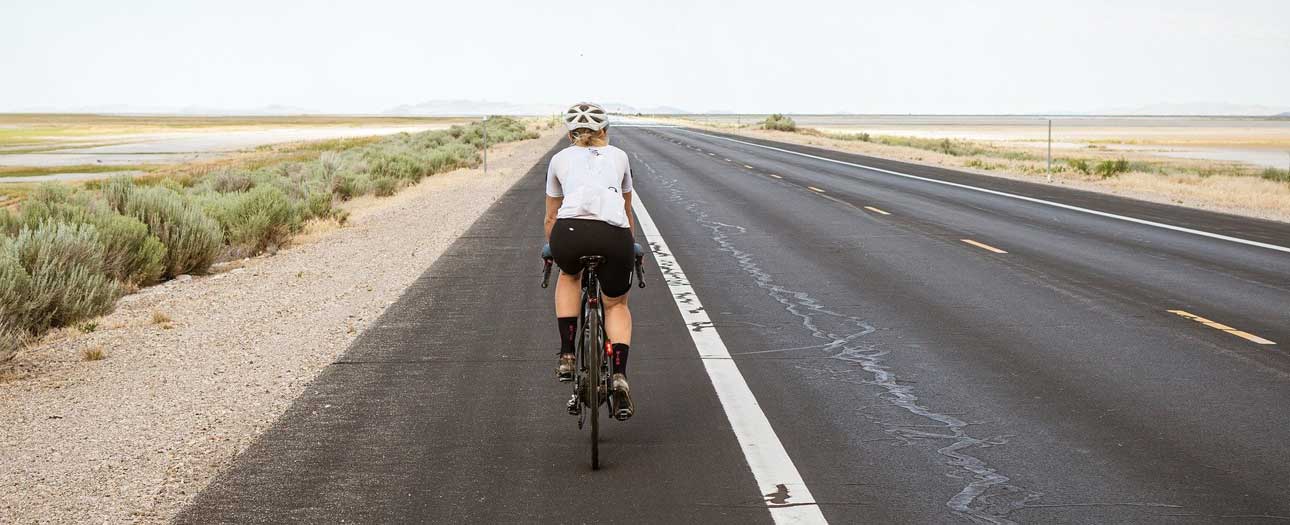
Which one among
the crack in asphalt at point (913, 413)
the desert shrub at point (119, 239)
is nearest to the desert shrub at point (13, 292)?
the desert shrub at point (119, 239)

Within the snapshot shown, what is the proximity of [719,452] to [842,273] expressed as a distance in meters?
6.96

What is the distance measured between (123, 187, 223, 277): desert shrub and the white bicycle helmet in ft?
35.0

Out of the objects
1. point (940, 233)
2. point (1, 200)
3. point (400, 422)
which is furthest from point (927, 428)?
point (1, 200)

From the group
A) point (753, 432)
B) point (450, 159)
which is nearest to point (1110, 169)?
point (450, 159)

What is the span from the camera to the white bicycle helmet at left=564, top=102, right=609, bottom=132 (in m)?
5.75

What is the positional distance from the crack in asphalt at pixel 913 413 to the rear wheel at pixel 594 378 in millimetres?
1641

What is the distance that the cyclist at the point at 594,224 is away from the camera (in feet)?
18.5

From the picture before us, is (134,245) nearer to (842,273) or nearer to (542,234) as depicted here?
(542,234)

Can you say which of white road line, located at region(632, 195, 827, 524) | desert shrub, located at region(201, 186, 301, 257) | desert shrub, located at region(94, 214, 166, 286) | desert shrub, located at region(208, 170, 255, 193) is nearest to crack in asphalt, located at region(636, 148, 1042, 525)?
white road line, located at region(632, 195, 827, 524)

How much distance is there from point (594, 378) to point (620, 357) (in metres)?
0.38

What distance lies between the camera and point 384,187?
1145 inches

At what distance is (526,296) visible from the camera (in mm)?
10906

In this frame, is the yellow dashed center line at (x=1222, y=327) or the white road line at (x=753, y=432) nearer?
the white road line at (x=753, y=432)

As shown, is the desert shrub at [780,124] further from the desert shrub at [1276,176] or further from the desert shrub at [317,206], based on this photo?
the desert shrub at [317,206]
